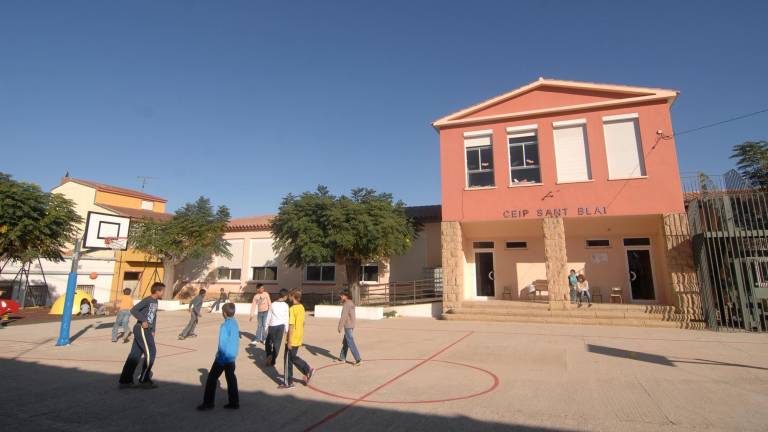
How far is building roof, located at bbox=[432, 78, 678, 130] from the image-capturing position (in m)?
14.8

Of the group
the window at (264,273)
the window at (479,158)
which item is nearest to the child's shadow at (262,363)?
the window at (479,158)

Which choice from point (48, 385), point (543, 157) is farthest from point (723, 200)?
point (48, 385)

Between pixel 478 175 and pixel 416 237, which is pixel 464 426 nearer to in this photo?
pixel 478 175

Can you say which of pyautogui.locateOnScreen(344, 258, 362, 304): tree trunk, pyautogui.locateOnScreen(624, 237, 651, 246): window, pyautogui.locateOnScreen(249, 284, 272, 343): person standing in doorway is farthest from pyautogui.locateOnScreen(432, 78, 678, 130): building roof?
pyautogui.locateOnScreen(249, 284, 272, 343): person standing in doorway

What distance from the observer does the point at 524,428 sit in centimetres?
455

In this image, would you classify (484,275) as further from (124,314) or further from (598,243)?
(124,314)

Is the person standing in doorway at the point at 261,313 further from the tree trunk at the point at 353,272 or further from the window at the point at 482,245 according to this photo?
the window at the point at 482,245

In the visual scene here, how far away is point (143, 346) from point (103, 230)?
358 inches

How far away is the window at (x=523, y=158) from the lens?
646 inches

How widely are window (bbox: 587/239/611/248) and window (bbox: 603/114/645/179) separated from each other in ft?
12.1

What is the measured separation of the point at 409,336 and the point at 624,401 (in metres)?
7.03

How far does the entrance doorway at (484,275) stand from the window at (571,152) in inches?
205

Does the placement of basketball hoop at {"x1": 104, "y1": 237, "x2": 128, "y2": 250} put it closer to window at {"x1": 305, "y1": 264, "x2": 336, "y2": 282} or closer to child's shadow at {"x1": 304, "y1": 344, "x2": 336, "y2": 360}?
child's shadow at {"x1": 304, "y1": 344, "x2": 336, "y2": 360}

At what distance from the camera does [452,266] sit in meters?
16.5
